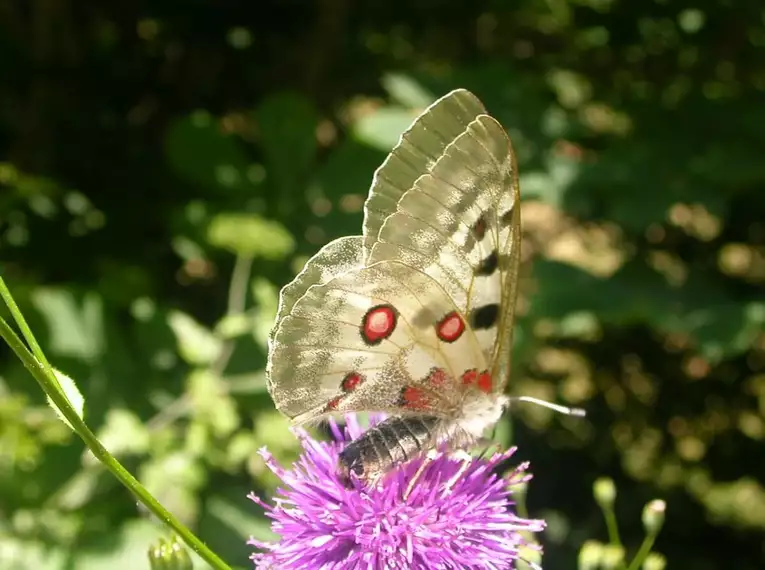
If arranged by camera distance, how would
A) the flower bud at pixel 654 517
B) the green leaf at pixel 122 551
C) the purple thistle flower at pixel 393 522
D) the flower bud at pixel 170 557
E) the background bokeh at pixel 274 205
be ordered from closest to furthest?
1. the flower bud at pixel 170 557
2. the purple thistle flower at pixel 393 522
3. the flower bud at pixel 654 517
4. the green leaf at pixel 122 551
5. the background bokeh at pixel 274 205

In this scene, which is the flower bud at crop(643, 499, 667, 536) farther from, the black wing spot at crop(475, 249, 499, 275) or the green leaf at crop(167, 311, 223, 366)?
the green leaf at crop(167, 311, 223, 366)

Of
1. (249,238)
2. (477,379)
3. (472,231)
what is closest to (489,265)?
(472,231)

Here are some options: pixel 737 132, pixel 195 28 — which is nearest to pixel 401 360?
pixel 737 132

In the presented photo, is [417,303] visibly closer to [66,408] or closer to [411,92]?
[66,408]

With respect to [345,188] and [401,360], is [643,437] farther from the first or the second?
[401,360]

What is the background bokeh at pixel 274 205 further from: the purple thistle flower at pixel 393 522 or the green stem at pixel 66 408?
the green stem at pixel 66 408

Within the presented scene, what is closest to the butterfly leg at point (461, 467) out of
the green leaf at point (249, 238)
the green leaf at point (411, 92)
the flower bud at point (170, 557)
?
the flower bud at point (170, 557)
